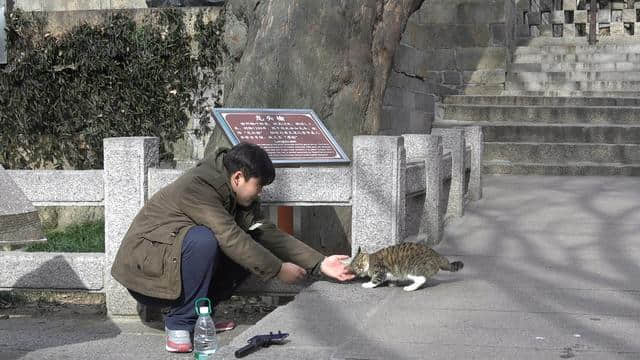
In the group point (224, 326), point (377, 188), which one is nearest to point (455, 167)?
point (377, 188)

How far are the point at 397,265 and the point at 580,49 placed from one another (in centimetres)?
1238

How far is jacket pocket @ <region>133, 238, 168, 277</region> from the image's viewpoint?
558 cm

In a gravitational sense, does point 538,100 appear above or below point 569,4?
below

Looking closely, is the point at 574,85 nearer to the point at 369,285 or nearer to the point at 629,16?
the point at 629,16

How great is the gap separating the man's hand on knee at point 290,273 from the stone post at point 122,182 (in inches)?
60.2

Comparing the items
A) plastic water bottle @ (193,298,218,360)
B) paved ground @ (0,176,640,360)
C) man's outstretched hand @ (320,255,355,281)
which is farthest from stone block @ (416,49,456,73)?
plastic water bottle @ (193,298,218,360)

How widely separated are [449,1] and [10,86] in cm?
839

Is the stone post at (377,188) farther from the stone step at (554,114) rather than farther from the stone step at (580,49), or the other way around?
the stone step at (580,49)

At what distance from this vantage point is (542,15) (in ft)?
65.6

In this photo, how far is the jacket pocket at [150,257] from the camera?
5.58 m

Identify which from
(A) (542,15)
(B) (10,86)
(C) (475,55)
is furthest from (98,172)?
(A) (542,15)

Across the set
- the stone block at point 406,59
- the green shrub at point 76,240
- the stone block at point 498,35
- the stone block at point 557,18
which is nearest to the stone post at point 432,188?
the green shrub at point 76,240

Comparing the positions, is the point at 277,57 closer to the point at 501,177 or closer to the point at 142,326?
the point at 142,326

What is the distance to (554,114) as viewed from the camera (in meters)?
14.6
